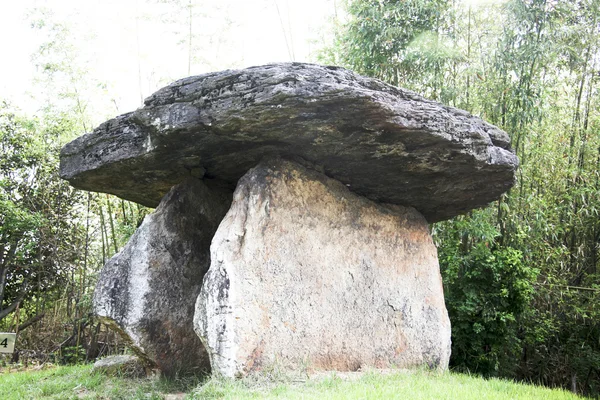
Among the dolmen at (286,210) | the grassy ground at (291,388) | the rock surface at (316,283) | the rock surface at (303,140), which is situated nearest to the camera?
the grassy ground at (291,388)

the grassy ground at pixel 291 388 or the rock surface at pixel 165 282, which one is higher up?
the rock surface at pixel 165 282

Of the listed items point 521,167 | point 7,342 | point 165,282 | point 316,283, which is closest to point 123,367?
point 165,282

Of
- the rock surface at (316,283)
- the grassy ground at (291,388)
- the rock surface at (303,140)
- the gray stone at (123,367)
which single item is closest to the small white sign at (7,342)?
the grassy ground at (291,388)

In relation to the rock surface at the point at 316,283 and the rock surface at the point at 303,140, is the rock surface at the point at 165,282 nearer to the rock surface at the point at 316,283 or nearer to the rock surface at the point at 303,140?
the rock surface at the point at 303,140

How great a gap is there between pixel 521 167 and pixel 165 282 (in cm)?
607

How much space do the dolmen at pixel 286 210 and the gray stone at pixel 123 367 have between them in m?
0.69

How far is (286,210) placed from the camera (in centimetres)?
617

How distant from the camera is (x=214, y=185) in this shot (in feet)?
23.5

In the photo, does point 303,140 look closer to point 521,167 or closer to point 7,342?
point 521,167

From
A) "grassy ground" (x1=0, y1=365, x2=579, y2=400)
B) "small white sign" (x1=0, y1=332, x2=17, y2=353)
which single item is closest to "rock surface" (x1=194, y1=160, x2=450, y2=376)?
"grassy ground" (x1=0, y1=365, x2=579, y2=400)

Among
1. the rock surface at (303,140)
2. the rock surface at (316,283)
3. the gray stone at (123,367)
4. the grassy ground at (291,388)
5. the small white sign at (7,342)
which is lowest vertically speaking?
the grassy ground at (291,388)

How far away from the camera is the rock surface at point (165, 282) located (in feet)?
20.5

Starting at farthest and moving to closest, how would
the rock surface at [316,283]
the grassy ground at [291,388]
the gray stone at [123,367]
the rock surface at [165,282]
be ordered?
the gray stone at [123,367], the rock surface at [165,282], the rock surface at [316,283], the grassy ground at [291,388]

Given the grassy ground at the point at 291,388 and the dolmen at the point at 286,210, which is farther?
the dolmen at the point at 286,210
